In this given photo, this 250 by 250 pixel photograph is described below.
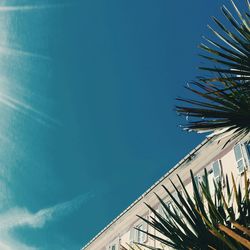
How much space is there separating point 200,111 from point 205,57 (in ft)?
3.67

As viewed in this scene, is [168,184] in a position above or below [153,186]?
below

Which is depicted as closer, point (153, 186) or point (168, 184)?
point (168, 184)

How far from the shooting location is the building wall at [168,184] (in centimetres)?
1573

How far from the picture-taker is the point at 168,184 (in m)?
18.8

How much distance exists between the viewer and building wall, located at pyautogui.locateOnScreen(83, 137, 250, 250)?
15726 millimetres

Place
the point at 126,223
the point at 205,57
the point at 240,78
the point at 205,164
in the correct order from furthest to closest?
the point at 126,223 → the point at 205,164 → the point at 205,57 → the point at 240,78

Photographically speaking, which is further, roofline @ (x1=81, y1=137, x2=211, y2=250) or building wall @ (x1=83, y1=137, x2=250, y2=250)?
roofline @ (x1=81, y1=137, x2=211, y2=250)

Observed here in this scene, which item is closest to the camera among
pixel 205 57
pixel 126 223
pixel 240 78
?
pixel 240 78

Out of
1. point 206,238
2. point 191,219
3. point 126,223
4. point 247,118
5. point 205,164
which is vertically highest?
point 126,223

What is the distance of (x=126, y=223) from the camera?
21203mm

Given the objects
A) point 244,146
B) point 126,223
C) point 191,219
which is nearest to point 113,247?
point 126,223

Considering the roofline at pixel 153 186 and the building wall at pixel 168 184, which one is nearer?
the building wall at pixel 168 184

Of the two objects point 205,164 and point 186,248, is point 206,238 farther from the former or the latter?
point 205,164

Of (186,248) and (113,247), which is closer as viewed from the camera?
(186,248)
